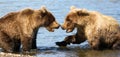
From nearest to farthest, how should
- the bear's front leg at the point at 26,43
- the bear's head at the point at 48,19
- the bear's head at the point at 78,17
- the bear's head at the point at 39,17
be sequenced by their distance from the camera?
1. the bear's front leg at the point at 26,43
2. the bear's head at the point at 39,17
3. the bear's head at the point at 48,19
4. the bear's head at the point at 78,17

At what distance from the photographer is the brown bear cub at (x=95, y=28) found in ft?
45.4

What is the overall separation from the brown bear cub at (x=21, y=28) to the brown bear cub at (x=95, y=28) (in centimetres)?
76

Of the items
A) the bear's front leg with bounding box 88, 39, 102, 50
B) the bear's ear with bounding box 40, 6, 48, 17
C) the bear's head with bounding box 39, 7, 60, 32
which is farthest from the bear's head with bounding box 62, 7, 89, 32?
the bear's ear with bounding box 40, 6, 48, 17

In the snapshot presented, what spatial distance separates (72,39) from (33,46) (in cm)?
131

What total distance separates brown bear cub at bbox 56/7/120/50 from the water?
30 cm

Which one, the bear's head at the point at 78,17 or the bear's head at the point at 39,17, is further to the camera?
the bear's head at the point at 78,17

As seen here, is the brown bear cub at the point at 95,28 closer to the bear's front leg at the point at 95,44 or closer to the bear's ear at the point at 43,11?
the bear's front leg at the point at 95,44

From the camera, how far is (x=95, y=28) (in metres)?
13.8

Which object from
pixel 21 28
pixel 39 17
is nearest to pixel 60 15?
pixel 39 17

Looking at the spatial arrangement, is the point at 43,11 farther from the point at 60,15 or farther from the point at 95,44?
the point at 60,15

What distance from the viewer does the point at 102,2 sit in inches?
964

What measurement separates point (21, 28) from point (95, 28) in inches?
82.0

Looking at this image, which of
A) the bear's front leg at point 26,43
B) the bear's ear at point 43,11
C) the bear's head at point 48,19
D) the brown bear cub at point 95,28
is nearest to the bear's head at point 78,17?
the brown bear cub at point 95,28

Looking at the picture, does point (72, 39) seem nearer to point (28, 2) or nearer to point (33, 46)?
point (33, 46)
